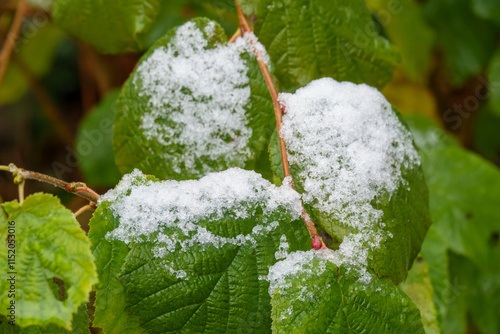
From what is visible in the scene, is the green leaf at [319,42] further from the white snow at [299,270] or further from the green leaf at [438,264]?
the green leaf at [438,264]

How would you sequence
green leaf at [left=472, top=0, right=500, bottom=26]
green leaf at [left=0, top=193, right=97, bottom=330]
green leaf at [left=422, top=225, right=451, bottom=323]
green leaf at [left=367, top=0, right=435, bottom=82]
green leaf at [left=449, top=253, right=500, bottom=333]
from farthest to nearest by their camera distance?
green leaf at [left=367, top=0, right=435, bottom=82] → green leaf at [left=472, top=0, right=500, bottom=26] → green leaf at [left=449, top=253, right=500, bottom=333] → green leaf at [left=422, top=225, right=451, bottom=323] → green leaf at [left=0, top=193, right=97, bottom=330]

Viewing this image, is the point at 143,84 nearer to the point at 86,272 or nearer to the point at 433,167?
the point at 86,272

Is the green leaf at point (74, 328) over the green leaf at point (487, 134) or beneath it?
beneath

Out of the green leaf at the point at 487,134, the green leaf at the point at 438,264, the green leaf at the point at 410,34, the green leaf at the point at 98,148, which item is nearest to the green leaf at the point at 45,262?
the green leaf at the point at 438,264

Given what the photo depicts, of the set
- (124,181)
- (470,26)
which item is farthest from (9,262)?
(470,26)

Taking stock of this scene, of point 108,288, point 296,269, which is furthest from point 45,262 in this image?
point 296,269

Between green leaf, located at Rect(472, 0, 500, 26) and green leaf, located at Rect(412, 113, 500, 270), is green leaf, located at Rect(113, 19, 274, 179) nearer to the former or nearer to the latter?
green leaf, located at Rect(412, 113, 500, 270)

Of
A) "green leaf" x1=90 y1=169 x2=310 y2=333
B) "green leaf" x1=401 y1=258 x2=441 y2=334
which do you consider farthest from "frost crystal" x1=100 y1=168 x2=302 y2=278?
"green leaf" x1=401 y1=258 x2=441 y2=334
